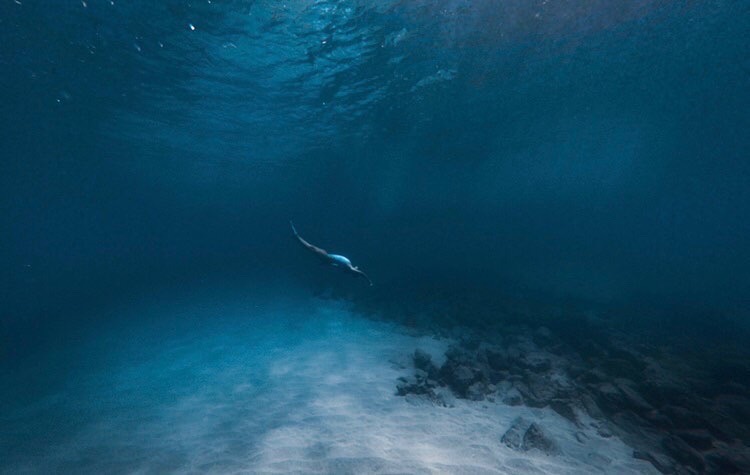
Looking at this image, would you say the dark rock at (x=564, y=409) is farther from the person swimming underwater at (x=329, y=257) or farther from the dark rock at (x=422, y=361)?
the person swimming underwater at (x=329, y=257)

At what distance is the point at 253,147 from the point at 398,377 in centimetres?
2651

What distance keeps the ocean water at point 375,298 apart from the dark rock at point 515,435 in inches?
1.6

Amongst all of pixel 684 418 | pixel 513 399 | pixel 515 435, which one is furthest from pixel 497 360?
pixel 684 418

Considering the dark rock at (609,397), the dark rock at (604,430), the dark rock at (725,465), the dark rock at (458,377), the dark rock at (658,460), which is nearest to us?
the dark rock at (725,465)

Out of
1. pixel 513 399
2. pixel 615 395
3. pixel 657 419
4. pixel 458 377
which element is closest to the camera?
pixel 657 419

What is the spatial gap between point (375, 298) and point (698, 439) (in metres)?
14.0

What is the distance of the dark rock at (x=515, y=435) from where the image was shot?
537cm

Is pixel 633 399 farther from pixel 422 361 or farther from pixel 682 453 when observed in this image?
pixel 422 361

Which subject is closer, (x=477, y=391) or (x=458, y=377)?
(x=477, y=391)

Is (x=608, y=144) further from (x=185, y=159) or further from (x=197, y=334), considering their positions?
(x=185, y=159)

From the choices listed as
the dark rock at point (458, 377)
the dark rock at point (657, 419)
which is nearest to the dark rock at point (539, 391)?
the dark rock at point (458, 377)

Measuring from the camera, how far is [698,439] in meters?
5.66

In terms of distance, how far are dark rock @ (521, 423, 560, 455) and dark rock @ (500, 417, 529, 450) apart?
0.25ft

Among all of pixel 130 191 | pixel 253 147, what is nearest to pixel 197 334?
pixel 253 147
